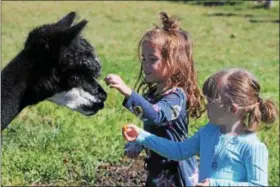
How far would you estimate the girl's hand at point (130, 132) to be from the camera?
11.1 ft

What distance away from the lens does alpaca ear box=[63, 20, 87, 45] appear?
14.8 ft

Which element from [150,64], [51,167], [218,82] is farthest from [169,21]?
[51,167]

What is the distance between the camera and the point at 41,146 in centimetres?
673

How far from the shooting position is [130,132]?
11.2 ft

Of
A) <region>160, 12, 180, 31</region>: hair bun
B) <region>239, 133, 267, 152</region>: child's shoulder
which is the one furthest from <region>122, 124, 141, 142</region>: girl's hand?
<region>160, 12, 180, 31</region>: hair bun

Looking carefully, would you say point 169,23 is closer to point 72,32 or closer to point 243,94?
point 72,32

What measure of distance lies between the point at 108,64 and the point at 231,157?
32.3 ft

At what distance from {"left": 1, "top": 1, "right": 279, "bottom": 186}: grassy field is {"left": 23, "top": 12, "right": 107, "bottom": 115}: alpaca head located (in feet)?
4.57

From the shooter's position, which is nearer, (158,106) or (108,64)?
(158,106)

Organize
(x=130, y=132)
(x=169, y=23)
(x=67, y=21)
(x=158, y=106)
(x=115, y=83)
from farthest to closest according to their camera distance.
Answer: (x=67, y=21) < (x=169, y=23) < (x=158, y=106) < (x=115, y=83) < (x=130, y=132)

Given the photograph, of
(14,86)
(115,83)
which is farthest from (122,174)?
(115,83)

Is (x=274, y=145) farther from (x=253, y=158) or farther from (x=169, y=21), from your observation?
(x=253, y=158)

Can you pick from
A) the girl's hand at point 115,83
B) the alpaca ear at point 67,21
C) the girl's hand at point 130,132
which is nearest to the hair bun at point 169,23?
the girl's hand at point 115,83

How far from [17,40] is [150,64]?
12591 mm
